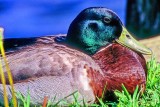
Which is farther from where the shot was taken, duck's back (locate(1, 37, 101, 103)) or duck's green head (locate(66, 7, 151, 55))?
duck's green head (locate(66, 7, 151, 55))

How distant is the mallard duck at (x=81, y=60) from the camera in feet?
14.9

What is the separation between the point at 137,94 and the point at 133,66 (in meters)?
0.26

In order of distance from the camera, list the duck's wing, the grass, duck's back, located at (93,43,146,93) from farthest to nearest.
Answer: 1. duck's back, located at (93,43,146,93)
2. the duck's wing
3. the grass

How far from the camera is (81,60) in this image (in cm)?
466

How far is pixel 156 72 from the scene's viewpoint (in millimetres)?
5293

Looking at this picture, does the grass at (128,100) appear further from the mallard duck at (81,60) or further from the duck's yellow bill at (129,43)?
the duck's yellow bill at (129,43)

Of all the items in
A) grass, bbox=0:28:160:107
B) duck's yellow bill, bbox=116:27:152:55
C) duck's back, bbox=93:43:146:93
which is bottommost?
grass, bbox=0:28:160:107

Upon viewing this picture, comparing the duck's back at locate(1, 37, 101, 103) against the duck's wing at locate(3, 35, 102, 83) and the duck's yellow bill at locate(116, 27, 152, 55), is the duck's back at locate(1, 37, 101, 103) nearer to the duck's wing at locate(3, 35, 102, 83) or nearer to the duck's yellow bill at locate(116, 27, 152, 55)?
the duck's wing at locate(3, 35, 102, 83)

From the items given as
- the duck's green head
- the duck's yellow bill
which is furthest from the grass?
the duck's green head

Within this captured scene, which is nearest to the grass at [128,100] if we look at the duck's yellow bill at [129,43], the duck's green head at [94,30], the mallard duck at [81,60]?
the mallard duck at [81,60]

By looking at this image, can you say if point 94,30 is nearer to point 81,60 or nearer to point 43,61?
point 81,60

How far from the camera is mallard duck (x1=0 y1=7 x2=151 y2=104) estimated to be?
454 centimetres

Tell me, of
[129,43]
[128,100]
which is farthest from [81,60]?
[129,43]

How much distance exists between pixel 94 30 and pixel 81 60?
351 mm
